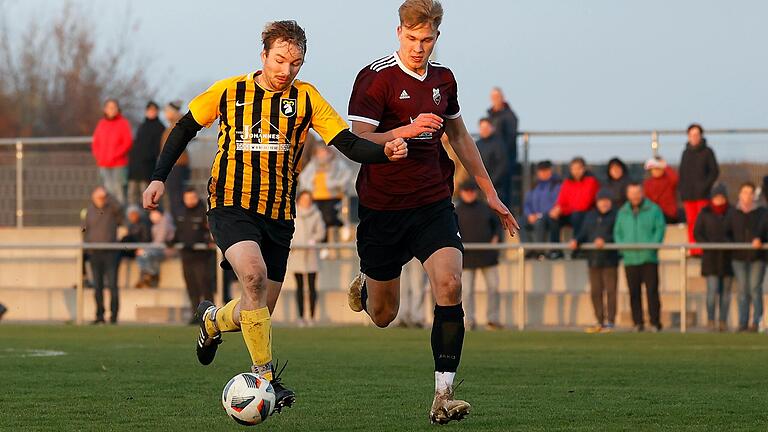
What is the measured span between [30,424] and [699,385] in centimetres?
455

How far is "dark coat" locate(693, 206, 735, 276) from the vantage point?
56.2 feet

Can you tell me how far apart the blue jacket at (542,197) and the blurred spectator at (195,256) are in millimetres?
4263

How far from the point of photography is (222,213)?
7.80 meters

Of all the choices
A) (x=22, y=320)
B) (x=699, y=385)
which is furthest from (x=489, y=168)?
(x=699, y=385)

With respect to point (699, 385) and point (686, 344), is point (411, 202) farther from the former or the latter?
point (686, 344)

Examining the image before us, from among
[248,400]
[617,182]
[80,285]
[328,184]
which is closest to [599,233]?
[617,182]

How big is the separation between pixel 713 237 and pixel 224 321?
10378mm

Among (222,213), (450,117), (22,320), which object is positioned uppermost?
(450,117)

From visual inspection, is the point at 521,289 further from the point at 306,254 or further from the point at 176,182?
the point at 176,182

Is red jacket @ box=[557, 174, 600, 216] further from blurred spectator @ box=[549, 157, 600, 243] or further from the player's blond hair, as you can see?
the player's blond hair

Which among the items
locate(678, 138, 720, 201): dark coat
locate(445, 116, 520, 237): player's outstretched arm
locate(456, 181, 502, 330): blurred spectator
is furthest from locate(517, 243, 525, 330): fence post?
locate(445, 116, 520, 237): player's outstretched arm

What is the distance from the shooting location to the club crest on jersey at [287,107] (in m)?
7.76

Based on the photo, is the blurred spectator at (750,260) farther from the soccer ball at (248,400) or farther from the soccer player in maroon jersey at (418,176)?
the soccer ball at (248,400)

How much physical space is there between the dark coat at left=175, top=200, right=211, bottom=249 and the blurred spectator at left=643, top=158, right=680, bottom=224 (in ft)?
19.2
